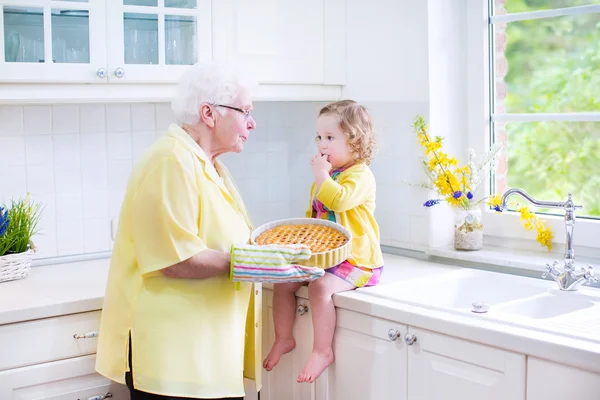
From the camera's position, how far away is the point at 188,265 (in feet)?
6.30

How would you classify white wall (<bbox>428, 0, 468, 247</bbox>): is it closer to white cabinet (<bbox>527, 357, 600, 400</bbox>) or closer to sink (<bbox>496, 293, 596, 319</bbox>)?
sink (<bbox>496, 293, 596, 319</bbox>)

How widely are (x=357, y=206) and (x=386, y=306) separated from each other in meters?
0.38

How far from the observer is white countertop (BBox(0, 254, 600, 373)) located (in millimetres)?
1796

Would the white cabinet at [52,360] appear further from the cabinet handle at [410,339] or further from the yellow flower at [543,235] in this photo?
the yellow flower at [543,235]

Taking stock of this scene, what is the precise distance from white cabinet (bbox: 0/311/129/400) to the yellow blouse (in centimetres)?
24

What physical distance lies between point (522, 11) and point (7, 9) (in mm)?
1621

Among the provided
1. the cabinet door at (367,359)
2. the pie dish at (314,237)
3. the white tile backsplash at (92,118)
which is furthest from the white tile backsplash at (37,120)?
the cabinet door at (367,359)

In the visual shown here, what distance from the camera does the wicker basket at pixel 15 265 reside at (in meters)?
2.45

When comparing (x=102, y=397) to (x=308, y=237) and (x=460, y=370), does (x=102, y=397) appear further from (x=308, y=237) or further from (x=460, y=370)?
(x=460, y=370)

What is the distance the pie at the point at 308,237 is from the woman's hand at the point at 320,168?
19 cm

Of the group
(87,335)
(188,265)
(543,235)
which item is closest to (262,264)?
(188,265)

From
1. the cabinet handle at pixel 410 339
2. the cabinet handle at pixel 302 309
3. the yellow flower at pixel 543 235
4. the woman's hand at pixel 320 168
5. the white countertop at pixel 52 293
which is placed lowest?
the cabinet handle at pixel 410 339

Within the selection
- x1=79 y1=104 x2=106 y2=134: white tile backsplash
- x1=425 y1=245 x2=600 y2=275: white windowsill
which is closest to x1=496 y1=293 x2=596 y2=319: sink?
x1=425 y1=245 x2=600 y2=275: white windowsill

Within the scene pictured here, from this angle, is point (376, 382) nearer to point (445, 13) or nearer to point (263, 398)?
point (263, 398)
